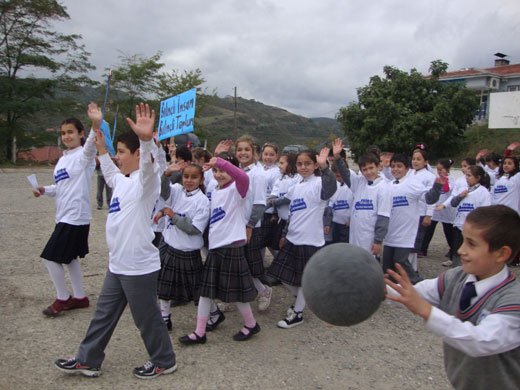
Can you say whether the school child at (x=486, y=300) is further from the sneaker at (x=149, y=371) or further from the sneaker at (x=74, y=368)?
the sneaker at (x=74, y=368)

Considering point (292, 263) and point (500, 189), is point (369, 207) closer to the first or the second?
point (292, 263)

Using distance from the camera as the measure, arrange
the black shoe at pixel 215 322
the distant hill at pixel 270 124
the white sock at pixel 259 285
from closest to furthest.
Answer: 1. the black shoe at pixel 215 322
2. the white sock at pixel 259 285
3. the distant hill at pixel 270 124

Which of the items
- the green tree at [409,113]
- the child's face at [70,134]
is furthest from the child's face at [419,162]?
the green tree at [409,113]

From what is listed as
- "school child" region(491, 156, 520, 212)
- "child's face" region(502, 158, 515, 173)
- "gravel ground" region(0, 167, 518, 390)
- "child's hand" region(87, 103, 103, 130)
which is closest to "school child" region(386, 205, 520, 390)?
"gravel ground" region(0, 167, 518, 390)

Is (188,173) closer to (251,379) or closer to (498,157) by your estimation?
(251,379)

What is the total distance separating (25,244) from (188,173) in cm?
472

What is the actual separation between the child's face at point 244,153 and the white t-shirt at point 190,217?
110cm

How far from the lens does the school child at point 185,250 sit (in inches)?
154

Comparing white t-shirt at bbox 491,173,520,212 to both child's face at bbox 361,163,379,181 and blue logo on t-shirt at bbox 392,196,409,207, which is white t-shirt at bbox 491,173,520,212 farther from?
child's face at bbox 361,163,379,181

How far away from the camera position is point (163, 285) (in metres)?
3.95

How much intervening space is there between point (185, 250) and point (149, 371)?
44.7 inches

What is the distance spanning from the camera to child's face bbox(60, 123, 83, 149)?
4.36 m

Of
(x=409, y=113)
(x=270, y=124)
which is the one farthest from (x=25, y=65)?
(x=270, y=124)

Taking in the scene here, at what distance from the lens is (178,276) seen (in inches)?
156
